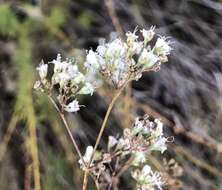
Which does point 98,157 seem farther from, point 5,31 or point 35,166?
point 5,31

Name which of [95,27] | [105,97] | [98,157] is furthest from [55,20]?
[98,157]

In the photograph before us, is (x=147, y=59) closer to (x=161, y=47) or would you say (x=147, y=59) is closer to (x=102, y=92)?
(x=161, y=47)

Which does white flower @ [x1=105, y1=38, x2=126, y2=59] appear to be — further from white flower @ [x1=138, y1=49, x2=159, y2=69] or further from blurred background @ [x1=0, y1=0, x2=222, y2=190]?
blurred background @ [x1=0, y1=0, x2=222, y2=190]

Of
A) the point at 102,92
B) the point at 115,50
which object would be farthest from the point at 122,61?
the point at 102,92

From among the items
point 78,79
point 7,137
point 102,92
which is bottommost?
point 7,137

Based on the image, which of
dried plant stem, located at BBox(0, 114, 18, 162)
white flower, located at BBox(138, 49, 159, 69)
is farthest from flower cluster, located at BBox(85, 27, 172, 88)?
dried plant stem, located at BBox(0, 114, 18, 162)

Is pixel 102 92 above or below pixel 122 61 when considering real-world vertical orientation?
below

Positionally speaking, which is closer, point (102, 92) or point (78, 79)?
point (78, 79)

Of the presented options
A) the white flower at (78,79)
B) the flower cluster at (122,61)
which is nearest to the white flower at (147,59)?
the flower cluster at (122,61)

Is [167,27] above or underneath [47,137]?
above
